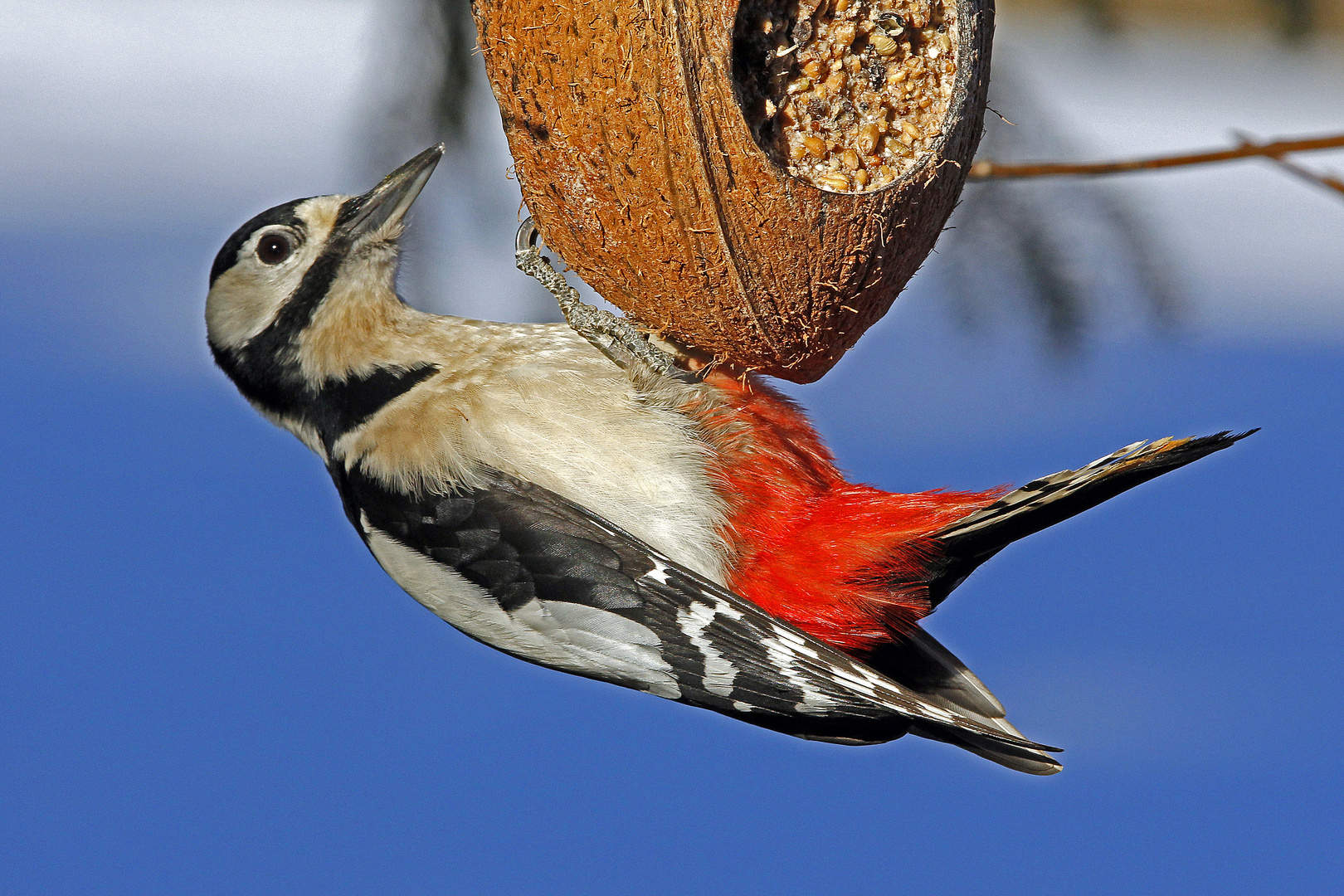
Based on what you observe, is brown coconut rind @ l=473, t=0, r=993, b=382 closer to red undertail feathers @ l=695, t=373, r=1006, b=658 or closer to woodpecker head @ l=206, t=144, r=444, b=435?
red undertail feathers @ l=695, t=373, r=1006, b=658

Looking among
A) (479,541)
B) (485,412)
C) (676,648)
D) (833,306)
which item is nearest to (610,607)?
(676,648)

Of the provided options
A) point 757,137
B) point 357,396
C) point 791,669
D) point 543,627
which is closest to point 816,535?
point 791,669

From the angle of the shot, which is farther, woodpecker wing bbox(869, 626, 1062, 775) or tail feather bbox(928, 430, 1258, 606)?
woodpecker wing bbox(869, 626, 1062, 775)

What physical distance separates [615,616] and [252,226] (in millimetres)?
1169

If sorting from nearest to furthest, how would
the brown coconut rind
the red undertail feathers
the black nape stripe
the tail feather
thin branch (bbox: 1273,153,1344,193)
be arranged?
thin branch (bbox: 1273,153,1344,193) < the brown coconut rind < the tail feather < the red undertail feathers < the black nape stripe

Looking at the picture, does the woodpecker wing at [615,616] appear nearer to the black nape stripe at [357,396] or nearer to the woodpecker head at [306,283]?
the black nape stripe at [357,396]

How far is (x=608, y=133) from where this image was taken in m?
1.64

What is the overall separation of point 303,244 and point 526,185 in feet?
2.38

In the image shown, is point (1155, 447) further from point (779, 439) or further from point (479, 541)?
point (479, 541)

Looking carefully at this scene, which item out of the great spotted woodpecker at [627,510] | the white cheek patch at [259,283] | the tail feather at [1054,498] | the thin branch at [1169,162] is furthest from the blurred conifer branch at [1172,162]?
the white cheek patch at [259,283]

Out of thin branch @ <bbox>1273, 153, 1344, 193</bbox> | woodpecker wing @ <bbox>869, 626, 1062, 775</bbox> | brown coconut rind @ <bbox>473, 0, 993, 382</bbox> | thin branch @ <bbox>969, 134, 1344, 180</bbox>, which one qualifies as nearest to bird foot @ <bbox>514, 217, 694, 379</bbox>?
brown coconut rind @ <bbox>473, 0, 993, 382</bbox>

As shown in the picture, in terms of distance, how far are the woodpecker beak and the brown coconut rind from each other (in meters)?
0.33

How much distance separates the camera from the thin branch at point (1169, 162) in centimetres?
93

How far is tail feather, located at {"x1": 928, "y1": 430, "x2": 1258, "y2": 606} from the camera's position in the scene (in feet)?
5.89
